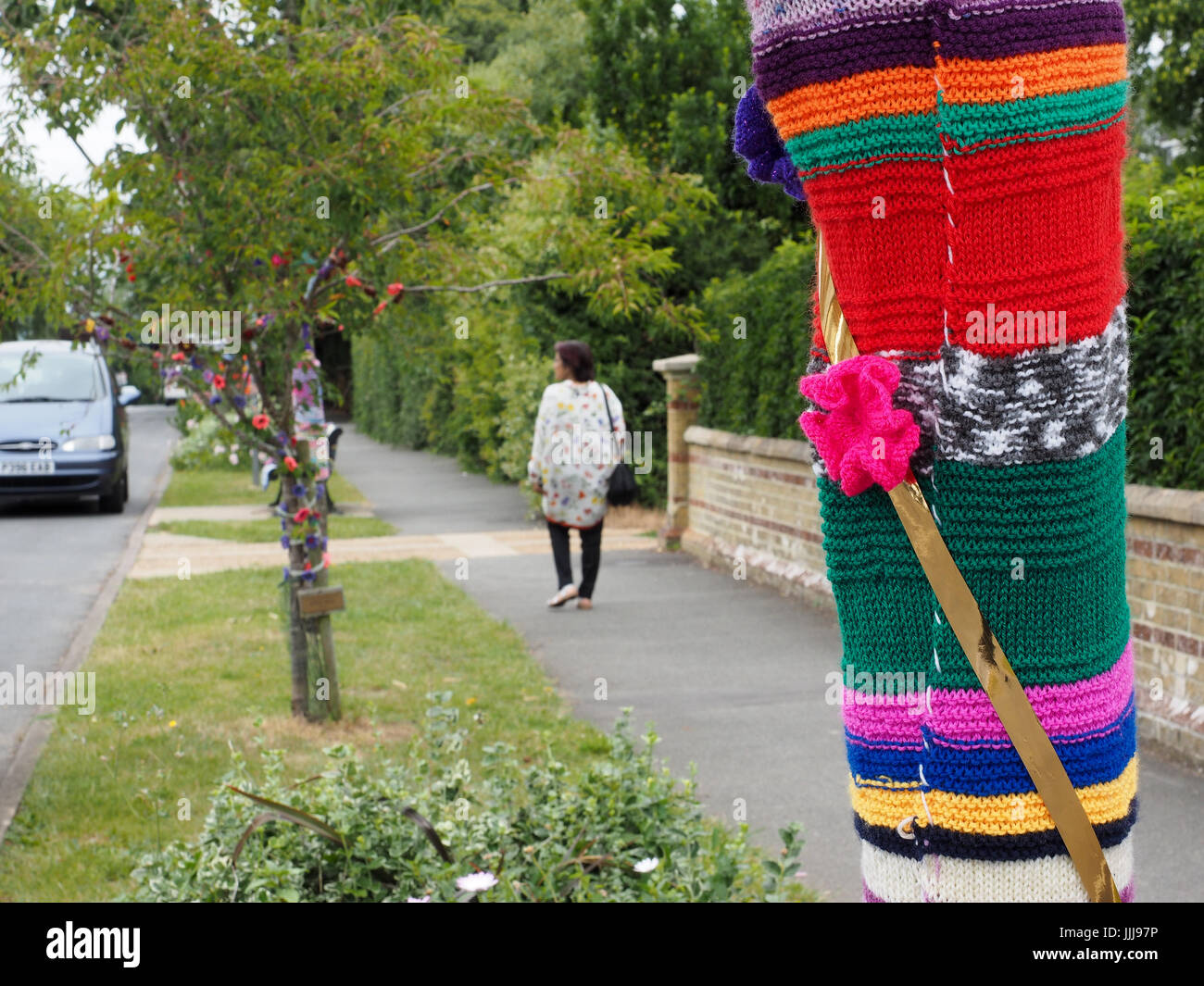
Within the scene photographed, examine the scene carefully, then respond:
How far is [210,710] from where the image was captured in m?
6.32

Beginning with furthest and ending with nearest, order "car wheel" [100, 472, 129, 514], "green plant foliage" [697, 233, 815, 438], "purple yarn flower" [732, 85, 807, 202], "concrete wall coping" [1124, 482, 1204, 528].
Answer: "car wheel" [100, 472, 129, 514], "green plant foliage" [697, 233, 815, 438], "concrete wall coping" [1124, 482, 1204, 528], "purple yarn flower" [732, 85, 807, 202]

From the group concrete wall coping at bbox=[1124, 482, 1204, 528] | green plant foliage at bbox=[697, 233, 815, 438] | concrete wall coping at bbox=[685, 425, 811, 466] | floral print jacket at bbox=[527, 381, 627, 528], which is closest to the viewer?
concrete wall coping at bbox=[1124, 482, 1204, 528]

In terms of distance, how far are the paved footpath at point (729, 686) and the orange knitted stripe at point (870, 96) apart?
3103mm

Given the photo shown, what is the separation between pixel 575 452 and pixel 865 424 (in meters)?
7.57

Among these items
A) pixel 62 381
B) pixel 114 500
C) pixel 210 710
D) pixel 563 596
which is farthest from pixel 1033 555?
pixel 62 381

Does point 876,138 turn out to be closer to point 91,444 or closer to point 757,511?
point 757,511

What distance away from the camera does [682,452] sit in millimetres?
12234

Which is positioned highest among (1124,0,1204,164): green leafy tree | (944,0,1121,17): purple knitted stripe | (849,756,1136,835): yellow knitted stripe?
(1124,0,1204,164): green leafy tree

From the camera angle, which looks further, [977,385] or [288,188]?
[288,188]

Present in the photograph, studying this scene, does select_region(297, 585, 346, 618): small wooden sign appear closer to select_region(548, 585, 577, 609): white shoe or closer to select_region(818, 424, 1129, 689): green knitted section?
select_region(548, 585, 577, 609): white shoe

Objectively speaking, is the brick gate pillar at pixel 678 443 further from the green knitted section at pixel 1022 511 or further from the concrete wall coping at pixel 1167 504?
the green knitted section at pixel 1022 511

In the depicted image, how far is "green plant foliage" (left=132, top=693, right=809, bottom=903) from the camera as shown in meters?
3.05

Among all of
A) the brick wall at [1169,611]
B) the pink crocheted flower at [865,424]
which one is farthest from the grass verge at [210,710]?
the pink crocheted flower at [865,424]

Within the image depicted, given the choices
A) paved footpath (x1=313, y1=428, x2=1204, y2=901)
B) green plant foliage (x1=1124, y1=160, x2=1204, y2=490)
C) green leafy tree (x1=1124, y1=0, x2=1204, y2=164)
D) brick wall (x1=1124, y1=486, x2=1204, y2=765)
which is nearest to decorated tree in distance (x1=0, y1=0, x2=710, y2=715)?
paved footpath (x1=313, y1=428, x2=1204, y2=901)
